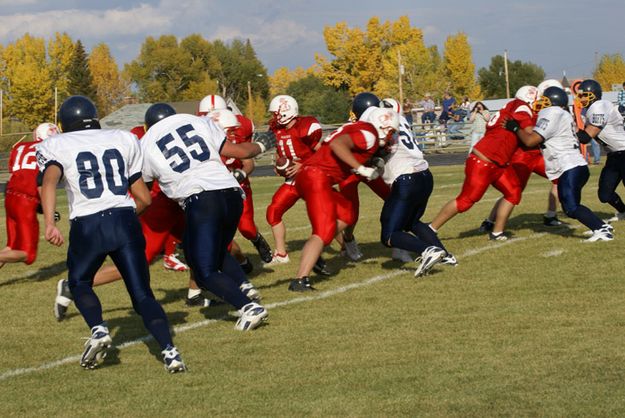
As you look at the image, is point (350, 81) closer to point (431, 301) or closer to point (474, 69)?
point (474, 69)

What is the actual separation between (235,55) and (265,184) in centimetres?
8326

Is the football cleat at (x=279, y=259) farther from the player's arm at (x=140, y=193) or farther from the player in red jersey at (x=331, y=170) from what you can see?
the player's arm at (x=140, y=193)

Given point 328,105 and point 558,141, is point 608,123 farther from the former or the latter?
point 328,105

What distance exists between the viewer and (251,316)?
668 centimetres

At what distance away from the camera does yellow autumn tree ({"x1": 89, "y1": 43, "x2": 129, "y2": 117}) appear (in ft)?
310

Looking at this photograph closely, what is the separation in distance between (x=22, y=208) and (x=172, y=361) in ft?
14.3

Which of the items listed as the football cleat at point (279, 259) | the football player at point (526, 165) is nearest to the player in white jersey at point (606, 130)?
the football player at point (526, 165)

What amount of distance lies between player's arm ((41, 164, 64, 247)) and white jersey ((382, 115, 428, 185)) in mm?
3767

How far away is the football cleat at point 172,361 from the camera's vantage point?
5660 mm

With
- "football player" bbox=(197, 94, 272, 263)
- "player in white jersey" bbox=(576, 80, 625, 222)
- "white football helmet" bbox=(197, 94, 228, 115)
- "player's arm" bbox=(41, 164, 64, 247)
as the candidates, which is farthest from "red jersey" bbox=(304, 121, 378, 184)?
"player in white jersey" bbox=(576, 80, 625, 222)

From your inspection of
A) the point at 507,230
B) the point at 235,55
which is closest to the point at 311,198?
the point at 507,230

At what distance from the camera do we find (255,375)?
5.58 metres

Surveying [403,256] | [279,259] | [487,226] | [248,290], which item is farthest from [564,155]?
[248,290]

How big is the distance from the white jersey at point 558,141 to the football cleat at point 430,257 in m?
2.19
